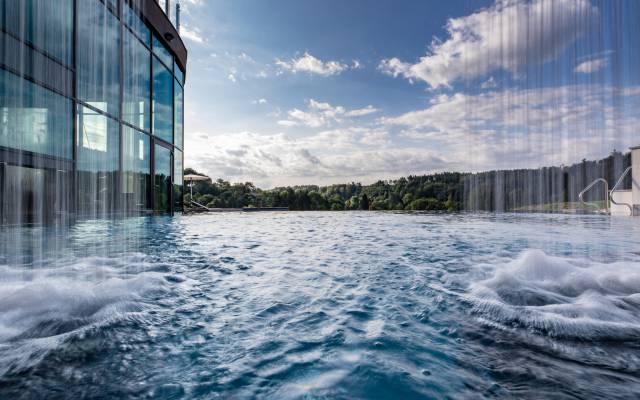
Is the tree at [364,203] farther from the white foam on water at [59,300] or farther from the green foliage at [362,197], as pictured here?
the white foam on water at [59,300]

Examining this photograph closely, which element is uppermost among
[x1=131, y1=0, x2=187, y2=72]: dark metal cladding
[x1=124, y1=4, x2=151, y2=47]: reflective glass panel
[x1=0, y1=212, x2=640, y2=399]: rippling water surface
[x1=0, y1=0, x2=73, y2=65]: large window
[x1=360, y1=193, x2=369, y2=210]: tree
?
Answer: [x1=131, y1=0, x2=187, y2=72]: dark metal cladding

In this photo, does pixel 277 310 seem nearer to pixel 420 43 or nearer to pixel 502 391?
pixel 502 391

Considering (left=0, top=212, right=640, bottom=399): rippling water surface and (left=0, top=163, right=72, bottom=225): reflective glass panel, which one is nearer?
(left=0, top=212, right=640, bottom=399): rippling water surface

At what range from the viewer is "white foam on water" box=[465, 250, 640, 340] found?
2.01 m

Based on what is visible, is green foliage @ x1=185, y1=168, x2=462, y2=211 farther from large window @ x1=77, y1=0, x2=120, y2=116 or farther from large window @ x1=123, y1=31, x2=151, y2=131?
large window @ x1=77, y1=0, x2=120, y2=116

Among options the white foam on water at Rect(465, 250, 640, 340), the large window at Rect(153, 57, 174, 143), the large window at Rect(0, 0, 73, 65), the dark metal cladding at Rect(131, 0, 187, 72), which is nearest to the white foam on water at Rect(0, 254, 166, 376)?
the white foam on water at Rect(465, 250, 640, 340)

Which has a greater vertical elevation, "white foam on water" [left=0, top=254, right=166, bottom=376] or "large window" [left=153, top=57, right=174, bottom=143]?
"large window" [left=153, top=57, right=174, bottom=143]

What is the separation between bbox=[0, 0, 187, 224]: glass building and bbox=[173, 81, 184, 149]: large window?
1388mm

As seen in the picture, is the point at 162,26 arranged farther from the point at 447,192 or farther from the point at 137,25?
the point at 447,192

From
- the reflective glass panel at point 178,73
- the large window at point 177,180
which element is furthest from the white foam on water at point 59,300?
the reflective glass panel at point 178,73

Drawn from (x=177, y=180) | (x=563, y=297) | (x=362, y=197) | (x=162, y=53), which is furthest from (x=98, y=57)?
(x=362, y=197)

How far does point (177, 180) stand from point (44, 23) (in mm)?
7237

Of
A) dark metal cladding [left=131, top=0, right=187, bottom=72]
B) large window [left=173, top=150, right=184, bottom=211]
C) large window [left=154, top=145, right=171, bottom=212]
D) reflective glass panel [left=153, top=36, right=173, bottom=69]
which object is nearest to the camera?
dark metal cladding [left=131, top=0, right=187, bottom=72]

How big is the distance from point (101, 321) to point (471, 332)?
2624 millimetres
